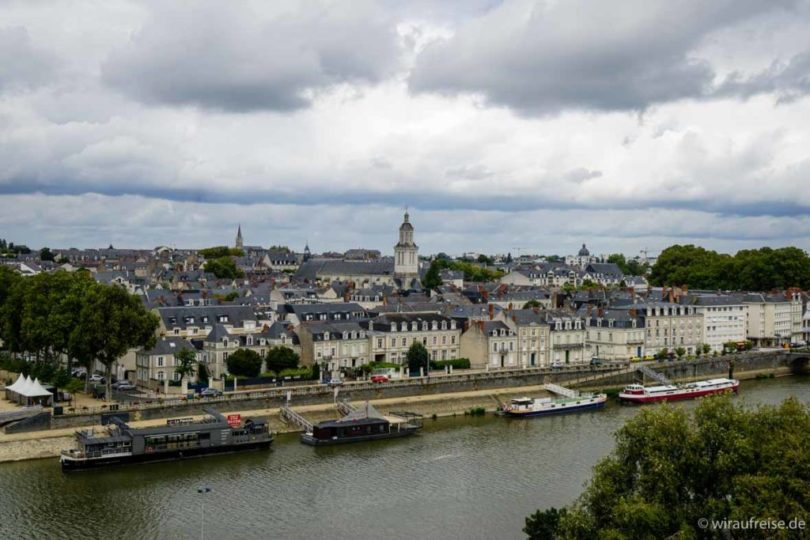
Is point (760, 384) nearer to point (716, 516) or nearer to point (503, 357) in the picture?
point (503, 357)

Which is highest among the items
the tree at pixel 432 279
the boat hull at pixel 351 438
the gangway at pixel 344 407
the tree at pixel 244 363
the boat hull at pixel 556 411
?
the tree at pixel 432 279

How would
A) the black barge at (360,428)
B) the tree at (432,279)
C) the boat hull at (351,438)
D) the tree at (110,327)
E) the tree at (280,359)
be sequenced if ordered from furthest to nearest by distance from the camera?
the tree at (432,279)
the tree at (280,359)
the tree at (110,327)
the black barge at (360,428)
the boat hull at (351,438)

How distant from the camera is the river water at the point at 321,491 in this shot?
31.8m

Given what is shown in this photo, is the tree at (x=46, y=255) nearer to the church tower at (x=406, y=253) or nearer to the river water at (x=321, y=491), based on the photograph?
the church tower at (x=406, y=253)

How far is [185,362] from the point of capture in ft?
169

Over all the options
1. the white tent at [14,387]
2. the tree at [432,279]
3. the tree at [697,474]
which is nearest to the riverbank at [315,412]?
the white tent at [14,387]

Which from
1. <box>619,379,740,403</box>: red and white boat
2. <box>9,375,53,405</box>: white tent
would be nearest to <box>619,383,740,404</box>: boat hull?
<box>619,379,740,403</box>: red and white boat

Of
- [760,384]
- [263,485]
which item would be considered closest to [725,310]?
[760,384]

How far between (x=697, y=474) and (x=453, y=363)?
37238 millimetres

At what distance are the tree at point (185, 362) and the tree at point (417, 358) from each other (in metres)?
14.2

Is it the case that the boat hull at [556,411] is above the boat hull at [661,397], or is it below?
below

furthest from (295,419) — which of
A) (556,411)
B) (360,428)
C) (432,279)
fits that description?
(432,279)

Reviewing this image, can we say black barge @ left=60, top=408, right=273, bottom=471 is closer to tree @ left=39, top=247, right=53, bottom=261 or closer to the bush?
the bush

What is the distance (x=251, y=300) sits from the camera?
76.6 m
